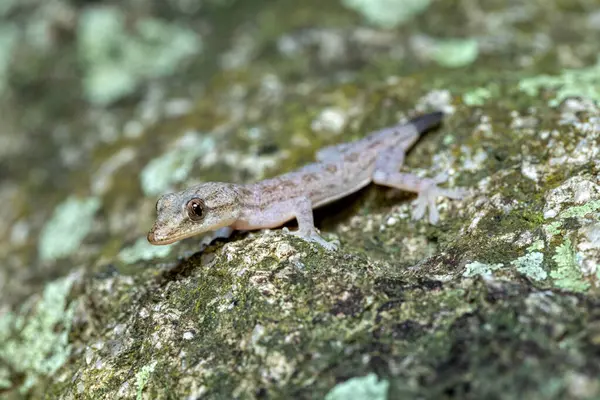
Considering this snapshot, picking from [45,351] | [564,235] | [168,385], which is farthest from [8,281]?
[564,235]

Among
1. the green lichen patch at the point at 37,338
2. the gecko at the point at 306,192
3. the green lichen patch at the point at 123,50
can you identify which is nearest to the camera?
the gecko at the point at 306,192

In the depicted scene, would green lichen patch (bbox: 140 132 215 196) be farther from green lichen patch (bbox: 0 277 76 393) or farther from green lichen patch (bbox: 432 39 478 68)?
green lichen patch (bbox: 432 39 478 68)

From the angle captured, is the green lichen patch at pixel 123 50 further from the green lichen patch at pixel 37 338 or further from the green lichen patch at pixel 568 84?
the green lichen patch at pixel 568 84

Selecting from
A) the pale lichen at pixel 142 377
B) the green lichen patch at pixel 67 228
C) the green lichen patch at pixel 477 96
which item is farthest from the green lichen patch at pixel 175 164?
the green lichen patch at pixel 477 96

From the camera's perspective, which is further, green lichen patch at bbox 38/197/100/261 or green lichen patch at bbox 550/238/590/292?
green lichen patch at bbox 38/197/100/261

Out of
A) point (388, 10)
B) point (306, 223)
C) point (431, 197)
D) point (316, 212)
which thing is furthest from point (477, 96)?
point (388, 10)

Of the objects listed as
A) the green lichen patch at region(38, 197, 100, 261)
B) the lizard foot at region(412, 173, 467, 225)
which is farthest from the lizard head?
the green lichen patch at region(38, 197, 100, 261)

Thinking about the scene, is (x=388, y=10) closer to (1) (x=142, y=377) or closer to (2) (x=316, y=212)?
(2) (x=316, y=212)

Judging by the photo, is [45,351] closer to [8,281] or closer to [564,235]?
[8,281]

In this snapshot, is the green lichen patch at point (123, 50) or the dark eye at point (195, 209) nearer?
the dark eye at point (195, 209)
